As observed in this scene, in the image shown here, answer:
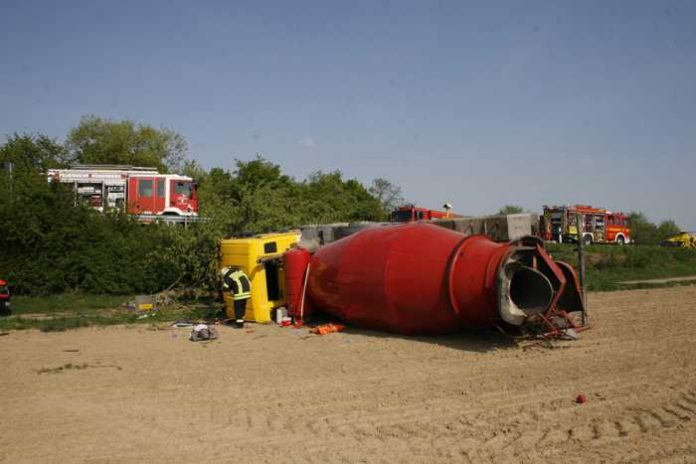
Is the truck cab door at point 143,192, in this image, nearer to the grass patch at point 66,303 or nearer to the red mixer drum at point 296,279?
the grass patch at point 66,303

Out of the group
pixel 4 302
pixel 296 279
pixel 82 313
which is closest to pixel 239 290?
pixel 296 279

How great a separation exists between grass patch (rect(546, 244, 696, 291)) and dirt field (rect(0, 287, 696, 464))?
15.0 metres

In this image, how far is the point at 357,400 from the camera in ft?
24.0

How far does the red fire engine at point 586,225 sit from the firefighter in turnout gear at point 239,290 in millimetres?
26721

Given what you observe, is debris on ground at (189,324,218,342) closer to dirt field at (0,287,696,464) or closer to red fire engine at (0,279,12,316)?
dirt field at (0,287,696,464)

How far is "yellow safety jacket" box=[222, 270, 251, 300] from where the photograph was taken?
44.7ft

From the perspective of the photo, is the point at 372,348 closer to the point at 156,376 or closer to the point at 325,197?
the point at 156,376

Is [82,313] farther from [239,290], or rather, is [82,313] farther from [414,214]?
[414,214]

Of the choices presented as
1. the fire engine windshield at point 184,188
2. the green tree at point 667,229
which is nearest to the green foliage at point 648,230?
the green tree at point 667,229

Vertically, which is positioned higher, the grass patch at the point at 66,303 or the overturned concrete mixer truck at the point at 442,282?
the overturned concrete mixer truck at the point at 442,282

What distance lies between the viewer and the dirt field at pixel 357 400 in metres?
5.60

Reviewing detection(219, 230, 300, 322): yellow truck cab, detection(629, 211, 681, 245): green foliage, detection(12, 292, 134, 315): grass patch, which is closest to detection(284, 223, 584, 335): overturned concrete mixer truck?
detection(219, 230, 300, 322): yellow truck cab

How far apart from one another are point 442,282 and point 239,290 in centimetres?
520

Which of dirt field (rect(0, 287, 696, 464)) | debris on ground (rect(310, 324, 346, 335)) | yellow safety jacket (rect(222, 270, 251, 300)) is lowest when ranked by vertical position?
dirt field (rect(0, 287, 696, 464))
